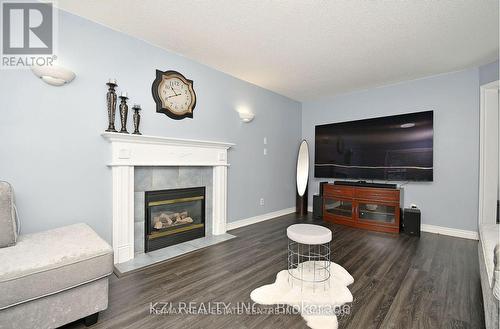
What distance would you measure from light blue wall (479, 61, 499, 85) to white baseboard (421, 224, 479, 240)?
6.95ft

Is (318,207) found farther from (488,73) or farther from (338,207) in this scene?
(488,73)

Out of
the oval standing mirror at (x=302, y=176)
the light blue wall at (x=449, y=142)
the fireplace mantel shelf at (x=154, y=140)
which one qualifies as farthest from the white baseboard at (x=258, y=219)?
the light blue wall at (x=449, y=142)

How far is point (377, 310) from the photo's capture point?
1.53m

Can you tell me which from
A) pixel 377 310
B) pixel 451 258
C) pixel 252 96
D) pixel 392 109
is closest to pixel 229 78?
pixel 252 96

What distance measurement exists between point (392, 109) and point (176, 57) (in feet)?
11.9

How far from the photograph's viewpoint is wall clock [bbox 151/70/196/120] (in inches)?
101

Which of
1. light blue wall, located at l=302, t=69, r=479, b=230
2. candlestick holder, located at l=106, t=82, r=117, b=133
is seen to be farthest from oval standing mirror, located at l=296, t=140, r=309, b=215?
candlestick holder, located at l=106, t=82, r=117, b=133

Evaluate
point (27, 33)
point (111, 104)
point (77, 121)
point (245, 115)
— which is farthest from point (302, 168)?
point (27, 33)

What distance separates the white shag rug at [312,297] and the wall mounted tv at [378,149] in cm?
238

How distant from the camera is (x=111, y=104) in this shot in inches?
85.0

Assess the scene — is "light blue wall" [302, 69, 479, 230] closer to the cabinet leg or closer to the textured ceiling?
the textured ceiling

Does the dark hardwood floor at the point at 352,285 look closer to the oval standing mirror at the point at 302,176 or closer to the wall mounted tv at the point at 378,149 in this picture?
the wall mounted tv at the point at 378,149

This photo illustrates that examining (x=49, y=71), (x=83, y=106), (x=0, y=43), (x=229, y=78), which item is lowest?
(x=83, y=106)

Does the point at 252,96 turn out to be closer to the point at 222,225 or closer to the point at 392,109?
the point at 222,225
